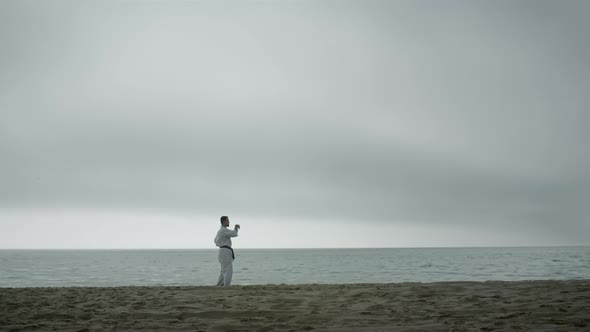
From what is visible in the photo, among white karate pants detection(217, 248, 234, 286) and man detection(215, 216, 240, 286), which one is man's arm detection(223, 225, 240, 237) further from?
white karate pants detection(217, 248, 234, 286)

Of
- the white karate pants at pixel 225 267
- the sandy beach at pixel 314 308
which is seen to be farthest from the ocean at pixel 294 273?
the sandy beach at pixel 314 308

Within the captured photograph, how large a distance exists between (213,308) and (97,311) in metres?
2.24

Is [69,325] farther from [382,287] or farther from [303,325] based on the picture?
[382,287]

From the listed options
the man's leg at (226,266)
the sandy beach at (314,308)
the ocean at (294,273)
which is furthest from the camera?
the ocean at (294,273)

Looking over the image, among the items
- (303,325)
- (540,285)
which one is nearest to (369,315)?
(303,325)

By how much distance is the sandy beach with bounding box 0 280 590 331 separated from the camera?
23.2 ft

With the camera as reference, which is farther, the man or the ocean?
the ocean

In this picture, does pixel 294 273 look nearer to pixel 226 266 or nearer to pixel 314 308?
pixel 226 266

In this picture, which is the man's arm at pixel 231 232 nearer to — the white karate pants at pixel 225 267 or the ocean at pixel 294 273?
the white karate pants at pixel 225 267

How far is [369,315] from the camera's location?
25.6 ft

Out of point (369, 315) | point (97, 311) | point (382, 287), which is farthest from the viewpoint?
point (382, 287)

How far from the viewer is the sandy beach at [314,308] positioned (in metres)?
7.07

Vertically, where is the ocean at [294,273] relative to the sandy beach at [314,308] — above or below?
below

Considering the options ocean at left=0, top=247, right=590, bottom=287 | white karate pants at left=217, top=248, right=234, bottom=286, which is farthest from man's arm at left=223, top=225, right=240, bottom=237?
ocean at left=0, top=247, right=590, bottom=287
